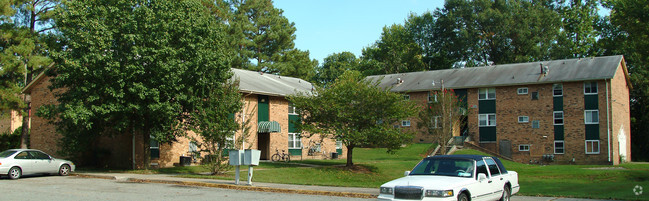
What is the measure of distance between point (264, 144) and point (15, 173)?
17.8 metres

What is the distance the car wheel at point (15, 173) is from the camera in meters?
23.4

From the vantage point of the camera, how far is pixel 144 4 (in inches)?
1066

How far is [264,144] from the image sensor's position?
1534 inches

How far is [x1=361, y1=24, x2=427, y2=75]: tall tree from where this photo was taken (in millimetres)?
75500

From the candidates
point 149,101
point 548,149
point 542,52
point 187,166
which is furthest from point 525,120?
point 149,101

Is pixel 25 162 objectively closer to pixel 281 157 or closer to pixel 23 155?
pixel 23 155

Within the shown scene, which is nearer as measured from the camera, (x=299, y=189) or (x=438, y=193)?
(x=438, y=193)

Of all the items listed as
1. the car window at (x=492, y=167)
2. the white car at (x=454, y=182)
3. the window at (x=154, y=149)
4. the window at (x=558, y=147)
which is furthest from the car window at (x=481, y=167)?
the window at (x=558, y=147)

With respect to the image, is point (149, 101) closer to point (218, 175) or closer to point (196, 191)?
point (218, 175)

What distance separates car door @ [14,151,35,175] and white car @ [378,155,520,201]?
18295 mm

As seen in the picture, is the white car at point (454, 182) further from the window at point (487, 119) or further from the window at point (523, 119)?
the window at point (487, 119)

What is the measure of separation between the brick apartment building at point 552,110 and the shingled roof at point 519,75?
0.08 m

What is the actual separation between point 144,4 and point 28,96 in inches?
707

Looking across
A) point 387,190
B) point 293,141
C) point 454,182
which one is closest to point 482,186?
point 454,182
